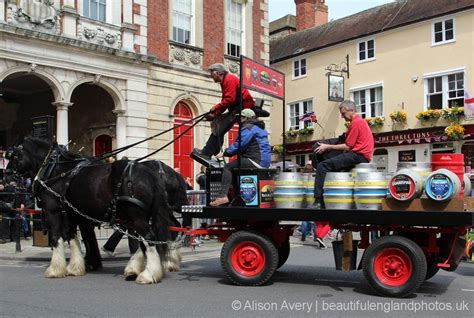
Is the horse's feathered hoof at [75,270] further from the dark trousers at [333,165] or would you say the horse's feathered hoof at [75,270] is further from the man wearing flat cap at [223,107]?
the dark trousers at [333,165]

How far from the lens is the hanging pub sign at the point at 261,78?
737 cm

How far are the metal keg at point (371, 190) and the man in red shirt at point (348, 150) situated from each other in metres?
0.41

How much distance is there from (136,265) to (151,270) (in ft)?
1.36

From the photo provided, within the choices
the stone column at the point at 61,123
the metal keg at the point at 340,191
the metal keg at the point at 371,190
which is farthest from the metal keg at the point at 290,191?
the stone column at the point at 61,123

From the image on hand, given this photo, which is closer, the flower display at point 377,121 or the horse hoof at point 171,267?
the horse hoof at point 171,267

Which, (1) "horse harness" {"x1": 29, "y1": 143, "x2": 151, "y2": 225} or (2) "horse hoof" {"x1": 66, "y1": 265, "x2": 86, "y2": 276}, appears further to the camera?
(2) "horse hoof" {"x1": 66, "y1": 265, "x2": 86, "y2": 276}

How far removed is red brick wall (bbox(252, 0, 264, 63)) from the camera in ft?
73.6


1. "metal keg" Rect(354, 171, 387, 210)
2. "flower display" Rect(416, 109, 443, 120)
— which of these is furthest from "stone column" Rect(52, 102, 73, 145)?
"flower display" Rect(416, 109, 443, 120)

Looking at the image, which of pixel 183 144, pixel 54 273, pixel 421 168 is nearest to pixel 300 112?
pixel 183 144

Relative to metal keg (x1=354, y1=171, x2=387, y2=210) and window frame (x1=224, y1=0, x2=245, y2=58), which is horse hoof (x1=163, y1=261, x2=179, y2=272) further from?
window frame (x1=224, y1=0, x2=245, y2=58)

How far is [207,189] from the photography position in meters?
7.70

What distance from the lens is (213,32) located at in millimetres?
20891

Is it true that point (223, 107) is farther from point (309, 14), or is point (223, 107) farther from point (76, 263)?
point (309, 14)

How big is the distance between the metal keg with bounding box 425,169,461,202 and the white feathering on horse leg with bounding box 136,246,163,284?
3702 mm
